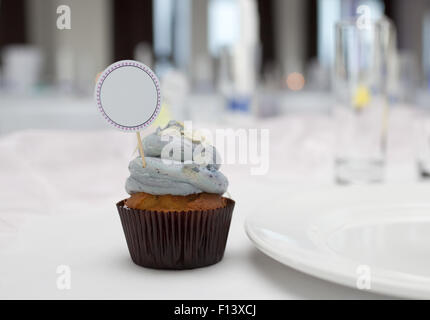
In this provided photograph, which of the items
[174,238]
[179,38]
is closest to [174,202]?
[174,238]

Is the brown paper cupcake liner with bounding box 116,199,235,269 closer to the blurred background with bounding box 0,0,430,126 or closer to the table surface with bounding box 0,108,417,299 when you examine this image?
the table surface with bounding box 0,108,417,299

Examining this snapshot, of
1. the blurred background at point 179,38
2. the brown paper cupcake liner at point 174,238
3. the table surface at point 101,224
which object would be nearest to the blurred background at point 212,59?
the blurred background at point 179,38

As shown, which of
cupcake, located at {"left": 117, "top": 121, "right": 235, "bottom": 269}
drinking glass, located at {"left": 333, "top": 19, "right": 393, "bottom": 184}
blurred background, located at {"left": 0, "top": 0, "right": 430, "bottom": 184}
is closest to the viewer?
cupcake, located at {"left": 117, "top": 121, "right": 235, "bottom": 269}

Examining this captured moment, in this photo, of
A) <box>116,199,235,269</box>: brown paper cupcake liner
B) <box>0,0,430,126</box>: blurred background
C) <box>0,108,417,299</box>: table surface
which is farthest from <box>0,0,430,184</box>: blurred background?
<box>116,199,235,269</box>: brown paper cupcake liner

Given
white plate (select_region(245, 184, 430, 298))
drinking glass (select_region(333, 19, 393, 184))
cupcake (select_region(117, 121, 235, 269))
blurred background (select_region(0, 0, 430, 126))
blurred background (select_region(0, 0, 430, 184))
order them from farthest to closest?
blurred background (select_region(0, 0, 430, 126)) → blurred background (select_region(0, 0, 430, 184)) → drinking glass (select_region(333, 19, 393, 184)) → cupcake (select_region(117, 121, 235, 269)) → white plate (select_region(245, 184, 430, 298))

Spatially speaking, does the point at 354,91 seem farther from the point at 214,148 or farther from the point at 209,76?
the point at 209,76

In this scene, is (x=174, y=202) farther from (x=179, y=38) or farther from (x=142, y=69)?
(x=179, y=38)
